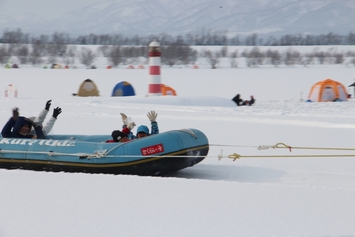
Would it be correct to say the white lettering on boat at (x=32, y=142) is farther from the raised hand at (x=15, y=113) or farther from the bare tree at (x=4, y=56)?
Answer: the bare tree at (x=4, y=56)

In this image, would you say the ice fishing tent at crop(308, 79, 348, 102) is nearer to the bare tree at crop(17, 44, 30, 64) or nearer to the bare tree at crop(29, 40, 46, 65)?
the bare tree at crop(29, 40, 46, 65)

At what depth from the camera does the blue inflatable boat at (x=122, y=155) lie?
813 cm

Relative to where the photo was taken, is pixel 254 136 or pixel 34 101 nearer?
pixel 254 136

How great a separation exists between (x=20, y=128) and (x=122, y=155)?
1815 millimetres

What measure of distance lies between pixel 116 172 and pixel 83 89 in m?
13.2

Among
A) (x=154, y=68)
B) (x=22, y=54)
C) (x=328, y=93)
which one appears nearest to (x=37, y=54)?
(x=22, y=54)

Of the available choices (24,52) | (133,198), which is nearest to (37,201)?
(133,198)

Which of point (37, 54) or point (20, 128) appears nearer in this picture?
point (20, 128)

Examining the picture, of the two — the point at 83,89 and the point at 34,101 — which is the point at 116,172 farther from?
the point at 83,89

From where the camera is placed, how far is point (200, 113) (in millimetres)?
14852

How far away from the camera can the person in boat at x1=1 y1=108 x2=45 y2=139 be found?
902 centimetres

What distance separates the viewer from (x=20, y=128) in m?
9.02

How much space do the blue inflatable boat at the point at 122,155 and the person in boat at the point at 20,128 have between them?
437mm

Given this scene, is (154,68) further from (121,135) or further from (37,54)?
(37,54)
